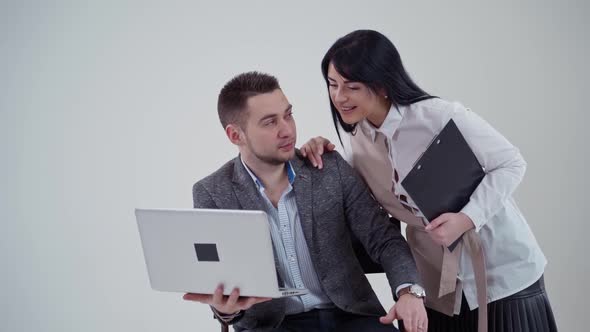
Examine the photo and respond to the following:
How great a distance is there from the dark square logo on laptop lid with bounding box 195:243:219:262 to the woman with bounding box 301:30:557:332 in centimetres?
43

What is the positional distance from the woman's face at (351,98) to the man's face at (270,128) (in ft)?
0.48

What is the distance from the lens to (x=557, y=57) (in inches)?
122

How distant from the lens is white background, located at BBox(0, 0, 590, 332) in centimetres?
310

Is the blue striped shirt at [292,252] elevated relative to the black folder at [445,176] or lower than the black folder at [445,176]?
lower

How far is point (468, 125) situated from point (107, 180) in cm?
212

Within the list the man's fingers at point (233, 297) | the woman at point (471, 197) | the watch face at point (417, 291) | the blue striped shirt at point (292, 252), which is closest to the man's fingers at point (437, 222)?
the woman at point (471, 197)

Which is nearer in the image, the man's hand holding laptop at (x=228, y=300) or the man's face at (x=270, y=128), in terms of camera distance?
the man's hand holding laptop at (x=228, y=300)

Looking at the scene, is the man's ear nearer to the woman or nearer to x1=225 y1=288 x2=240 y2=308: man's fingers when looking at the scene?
the woman

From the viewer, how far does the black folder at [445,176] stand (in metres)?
1.59

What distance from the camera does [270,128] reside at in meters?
1.80

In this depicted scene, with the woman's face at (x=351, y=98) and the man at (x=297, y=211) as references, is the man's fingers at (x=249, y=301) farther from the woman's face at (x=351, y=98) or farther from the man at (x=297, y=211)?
the woman's face at (x=351, y=98)

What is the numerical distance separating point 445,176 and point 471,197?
0.09m

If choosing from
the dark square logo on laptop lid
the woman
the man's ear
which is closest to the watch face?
the woman

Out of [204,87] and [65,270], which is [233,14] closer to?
[204,87]
